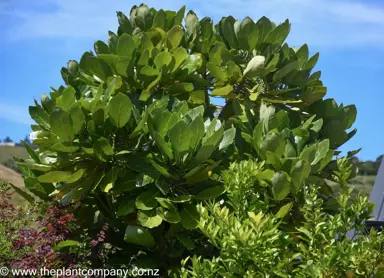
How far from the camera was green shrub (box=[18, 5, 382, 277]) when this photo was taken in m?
5.38

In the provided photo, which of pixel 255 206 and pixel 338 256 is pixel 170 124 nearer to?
pixel 255 206

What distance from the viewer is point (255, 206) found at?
4.25m

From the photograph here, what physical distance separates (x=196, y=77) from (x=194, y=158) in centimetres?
122

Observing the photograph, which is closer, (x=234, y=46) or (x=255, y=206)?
(x=255, y=206)

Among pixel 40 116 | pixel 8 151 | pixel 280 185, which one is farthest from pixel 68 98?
pixel 8 151

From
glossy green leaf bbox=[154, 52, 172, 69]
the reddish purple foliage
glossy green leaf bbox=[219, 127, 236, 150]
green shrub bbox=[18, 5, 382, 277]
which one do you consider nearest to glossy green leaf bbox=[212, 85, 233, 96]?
green shrub bbox=[18, 5, 382, 277]

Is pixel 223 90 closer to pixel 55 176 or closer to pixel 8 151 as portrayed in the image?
pixel 55 176

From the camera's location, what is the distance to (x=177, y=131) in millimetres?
5141

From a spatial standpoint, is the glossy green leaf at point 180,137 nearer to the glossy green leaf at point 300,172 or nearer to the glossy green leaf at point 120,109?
the glossy green leaf at point 120,109

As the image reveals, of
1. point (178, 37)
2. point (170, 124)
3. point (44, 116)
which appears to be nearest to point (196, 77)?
point (178, 37)

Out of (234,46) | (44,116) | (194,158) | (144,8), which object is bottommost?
(194,158)

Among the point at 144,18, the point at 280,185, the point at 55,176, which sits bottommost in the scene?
the point at 280,185

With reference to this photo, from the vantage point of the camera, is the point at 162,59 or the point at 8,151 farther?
the point at 8,151

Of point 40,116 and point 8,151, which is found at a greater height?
point 8,151
